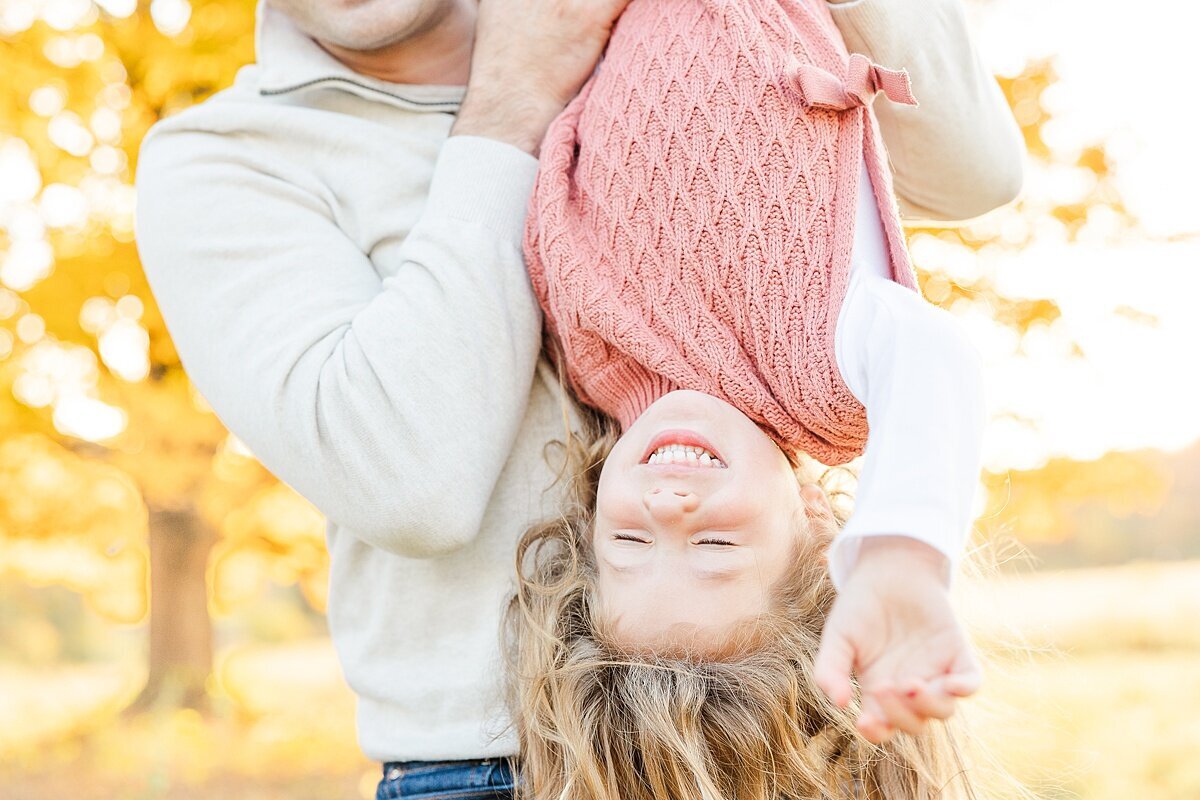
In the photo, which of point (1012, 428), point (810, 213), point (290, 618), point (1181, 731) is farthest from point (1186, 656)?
point (290, 618)

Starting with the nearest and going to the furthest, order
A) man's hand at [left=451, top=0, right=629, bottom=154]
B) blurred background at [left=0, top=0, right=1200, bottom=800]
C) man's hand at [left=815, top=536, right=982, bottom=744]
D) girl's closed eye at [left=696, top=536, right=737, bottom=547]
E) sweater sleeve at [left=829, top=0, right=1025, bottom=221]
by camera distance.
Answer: man's hand at [left=815, top=536, right=982, bottom=744], girl's closed eye at [left=696, top=536, right=737, bottom=547], sweater sleeve at [left=829, top=0, right=1025, bottom=221], man's hand at [left=451, top=0, right=629, bottom=154], blurred background at [left=0, top=0, right=1200, bottom=800]

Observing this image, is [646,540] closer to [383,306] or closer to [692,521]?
[692,521]

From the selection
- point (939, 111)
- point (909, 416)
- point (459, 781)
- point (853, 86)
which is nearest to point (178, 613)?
point (459, 781)

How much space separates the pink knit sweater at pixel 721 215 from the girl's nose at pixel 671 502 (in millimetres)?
147

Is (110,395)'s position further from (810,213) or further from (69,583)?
(810,213)

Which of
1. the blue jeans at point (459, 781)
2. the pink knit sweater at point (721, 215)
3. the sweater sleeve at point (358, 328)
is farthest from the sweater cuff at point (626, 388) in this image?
the blue jeans at point (459, 781)

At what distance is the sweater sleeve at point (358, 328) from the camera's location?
1.62 m

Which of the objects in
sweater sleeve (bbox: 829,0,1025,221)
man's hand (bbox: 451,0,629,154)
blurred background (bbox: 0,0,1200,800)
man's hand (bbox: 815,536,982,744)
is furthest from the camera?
blurred background (bbox: 0,0,1200,800)

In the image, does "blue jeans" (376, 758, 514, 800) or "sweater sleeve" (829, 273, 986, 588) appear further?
"blue jeans" (376, 758, 514, 800)

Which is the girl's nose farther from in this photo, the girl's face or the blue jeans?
the blue jeans

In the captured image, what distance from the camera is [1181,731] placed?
18.6 feet

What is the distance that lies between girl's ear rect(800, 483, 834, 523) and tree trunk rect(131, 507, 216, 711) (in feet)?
15.4

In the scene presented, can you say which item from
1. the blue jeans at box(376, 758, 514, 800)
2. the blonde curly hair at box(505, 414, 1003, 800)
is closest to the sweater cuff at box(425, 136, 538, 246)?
the blonde curly hair at box(505, 414, 1003, 800)

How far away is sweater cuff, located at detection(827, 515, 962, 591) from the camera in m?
1.06
